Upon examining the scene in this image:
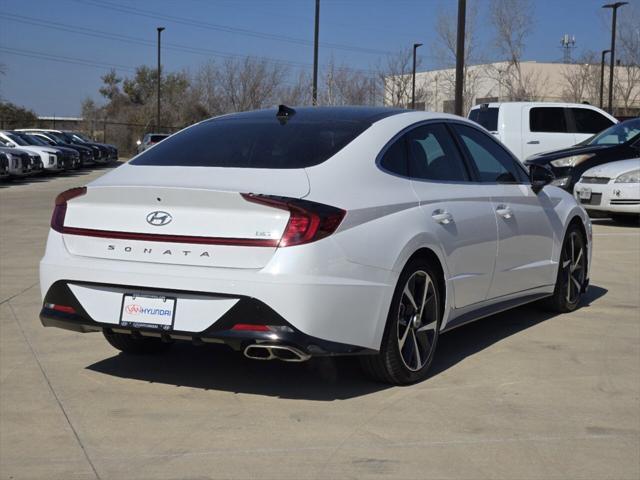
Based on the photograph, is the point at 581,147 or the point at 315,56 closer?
the point at 581,147

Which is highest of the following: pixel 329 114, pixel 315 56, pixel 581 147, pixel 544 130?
pixel 315 56

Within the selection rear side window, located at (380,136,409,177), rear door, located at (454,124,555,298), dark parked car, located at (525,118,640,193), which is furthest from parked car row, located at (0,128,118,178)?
rear side window, located at (380,136,409,177)

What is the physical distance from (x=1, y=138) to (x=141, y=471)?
2830cm

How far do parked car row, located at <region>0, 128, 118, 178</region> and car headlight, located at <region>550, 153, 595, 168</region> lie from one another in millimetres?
15577

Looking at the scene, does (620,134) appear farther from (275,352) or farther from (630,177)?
(275,352)

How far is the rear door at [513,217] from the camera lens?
6.47 m

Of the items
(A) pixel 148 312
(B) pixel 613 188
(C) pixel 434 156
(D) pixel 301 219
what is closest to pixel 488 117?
(B) pixel 613 188

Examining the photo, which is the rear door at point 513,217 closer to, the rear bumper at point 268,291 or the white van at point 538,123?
the rear bumper at point 268,291

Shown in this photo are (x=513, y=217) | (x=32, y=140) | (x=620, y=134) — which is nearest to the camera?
(x=513, y=217)

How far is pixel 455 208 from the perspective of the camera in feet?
19.3

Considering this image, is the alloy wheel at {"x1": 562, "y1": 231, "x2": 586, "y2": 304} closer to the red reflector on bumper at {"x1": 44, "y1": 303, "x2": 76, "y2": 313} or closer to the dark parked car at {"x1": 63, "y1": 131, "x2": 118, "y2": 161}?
the red reflector on bumper at {"x1": 44, "y1": 303, "x2": 76, "y2": 313}

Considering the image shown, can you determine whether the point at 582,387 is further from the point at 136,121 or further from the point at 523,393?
the point at 136,121

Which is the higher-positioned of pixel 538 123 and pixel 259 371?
pixel 538 123

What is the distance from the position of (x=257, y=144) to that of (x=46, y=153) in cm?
2630
